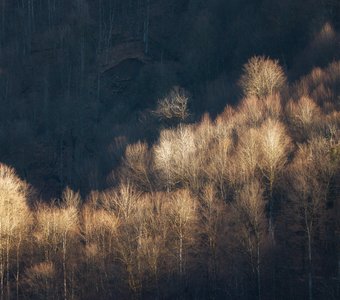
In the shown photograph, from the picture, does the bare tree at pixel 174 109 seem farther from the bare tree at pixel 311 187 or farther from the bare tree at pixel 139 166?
the bare tree at pixel 311 187

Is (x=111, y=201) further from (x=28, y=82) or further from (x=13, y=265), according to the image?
(x=28, y=82)

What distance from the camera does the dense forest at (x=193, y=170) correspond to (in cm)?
4681

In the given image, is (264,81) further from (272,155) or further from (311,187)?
(311,187)

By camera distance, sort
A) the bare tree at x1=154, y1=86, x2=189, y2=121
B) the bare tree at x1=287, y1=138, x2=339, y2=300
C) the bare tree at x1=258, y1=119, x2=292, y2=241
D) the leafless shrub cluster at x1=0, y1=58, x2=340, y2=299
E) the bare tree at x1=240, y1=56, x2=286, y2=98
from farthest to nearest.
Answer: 1. the bare tree at x1=154, y1=86, x2=189, y2=121
2. the bare tree at x1=240, y1=56, x2=286, y2=98
3. the bare tree at x1=258, y1=119, x2=292, y2=241
4. the leafless shrub cluster at x1=0, y1=58, x2=340, y2=299
5. the bare tree at x1=287, y1=138, x2=339, y2=300

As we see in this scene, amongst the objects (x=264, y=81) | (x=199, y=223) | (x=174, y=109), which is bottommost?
(x=199, y=223)

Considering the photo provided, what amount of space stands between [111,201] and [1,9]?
63630 mm

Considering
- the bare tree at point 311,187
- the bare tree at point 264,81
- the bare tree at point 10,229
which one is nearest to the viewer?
the bare tree at point 311,187

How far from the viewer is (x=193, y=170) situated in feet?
179

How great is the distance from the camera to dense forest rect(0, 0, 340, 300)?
46.8m

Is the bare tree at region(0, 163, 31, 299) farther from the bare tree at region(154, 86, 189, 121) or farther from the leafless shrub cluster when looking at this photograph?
the bare tree at region(154, 86, 189, 121)

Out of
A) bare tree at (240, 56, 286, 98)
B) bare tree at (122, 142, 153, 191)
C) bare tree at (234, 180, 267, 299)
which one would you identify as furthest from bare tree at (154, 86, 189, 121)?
bare tree at (234, 180, 267, 299)

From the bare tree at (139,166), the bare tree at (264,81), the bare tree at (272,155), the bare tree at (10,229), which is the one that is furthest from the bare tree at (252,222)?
the bare tree at (264,81)

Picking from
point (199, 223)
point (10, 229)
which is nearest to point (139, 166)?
point (199, 223)

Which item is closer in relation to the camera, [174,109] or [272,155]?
[272,155]
